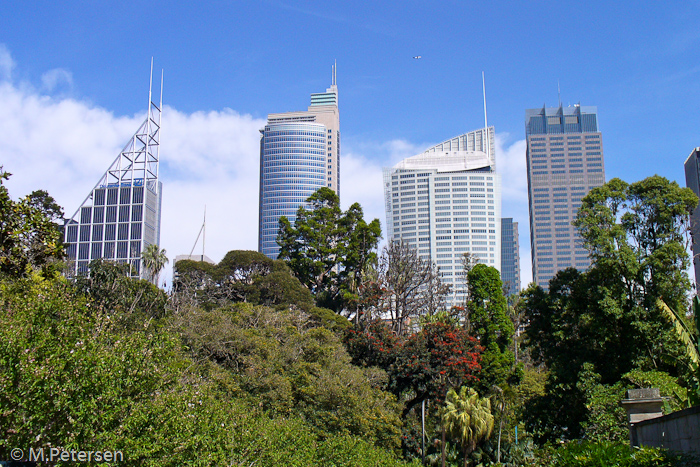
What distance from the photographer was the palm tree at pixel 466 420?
28353 millimetres

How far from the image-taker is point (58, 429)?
10.3m

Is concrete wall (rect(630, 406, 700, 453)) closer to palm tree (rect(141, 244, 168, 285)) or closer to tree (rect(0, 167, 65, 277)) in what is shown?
tree (rect(0, 167, 65, 277))

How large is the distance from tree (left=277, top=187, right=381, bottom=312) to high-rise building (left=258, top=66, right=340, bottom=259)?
116m

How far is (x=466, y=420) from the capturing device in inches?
1110

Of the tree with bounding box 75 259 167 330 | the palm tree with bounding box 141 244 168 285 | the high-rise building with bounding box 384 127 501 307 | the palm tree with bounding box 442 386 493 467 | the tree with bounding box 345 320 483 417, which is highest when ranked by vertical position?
the high-rise building with bounding box 384 127 501 307

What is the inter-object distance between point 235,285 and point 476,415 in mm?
25422

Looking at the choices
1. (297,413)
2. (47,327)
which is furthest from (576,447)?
(297,413)

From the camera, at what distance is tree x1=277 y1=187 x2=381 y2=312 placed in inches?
1969

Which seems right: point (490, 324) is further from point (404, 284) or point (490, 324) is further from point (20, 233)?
point (20, 233)

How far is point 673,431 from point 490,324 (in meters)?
32.0

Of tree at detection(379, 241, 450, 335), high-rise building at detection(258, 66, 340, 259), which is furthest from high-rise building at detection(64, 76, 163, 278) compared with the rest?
tree at detection(379, 241, 450, 335)

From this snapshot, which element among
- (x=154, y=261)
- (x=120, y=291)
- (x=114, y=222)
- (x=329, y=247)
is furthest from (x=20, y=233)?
(x=114, y=222)

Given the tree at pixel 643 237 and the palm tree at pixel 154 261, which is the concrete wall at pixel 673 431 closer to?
the tree at pixel 643 237

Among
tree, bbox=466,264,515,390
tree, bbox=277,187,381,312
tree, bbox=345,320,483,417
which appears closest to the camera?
A: tree, bbox=345,320,483,417
